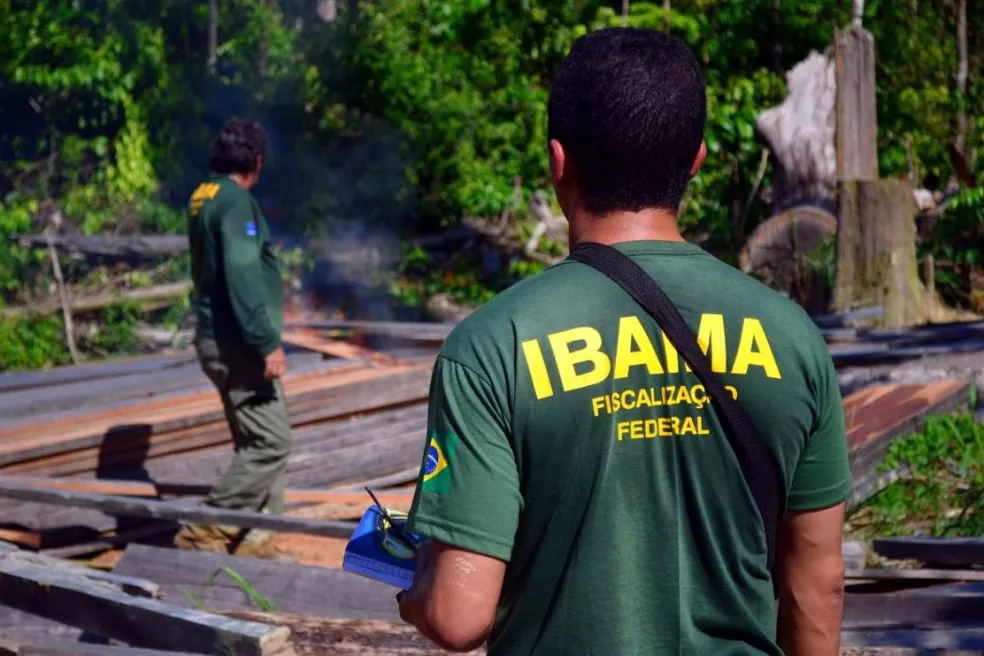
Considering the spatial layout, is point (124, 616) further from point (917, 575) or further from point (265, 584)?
point (917, 575)

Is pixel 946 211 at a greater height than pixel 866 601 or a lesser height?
greater

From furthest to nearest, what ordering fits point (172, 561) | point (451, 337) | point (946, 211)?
point (946, 211), point (172, 561), point (451, 337)

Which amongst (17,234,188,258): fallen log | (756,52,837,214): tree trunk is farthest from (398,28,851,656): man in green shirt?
(17,234,188,258): fallen log

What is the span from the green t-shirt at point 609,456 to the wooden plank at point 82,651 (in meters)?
2.29

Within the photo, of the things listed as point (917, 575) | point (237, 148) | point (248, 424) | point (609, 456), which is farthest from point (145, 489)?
point (609, 456)

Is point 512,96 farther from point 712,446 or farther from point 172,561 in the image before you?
point 712,446

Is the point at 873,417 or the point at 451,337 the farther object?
the point at 873,417

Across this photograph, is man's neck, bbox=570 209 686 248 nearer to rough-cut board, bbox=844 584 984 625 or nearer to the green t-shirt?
the green t-shirt

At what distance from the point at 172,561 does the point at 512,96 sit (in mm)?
9738

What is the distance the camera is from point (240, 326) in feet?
19.9

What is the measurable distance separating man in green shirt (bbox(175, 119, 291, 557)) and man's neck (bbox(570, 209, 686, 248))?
4.32 meters

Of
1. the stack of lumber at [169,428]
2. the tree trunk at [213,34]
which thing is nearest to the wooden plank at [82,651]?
the stack of lumber at [169,428]

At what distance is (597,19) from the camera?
1429 cm

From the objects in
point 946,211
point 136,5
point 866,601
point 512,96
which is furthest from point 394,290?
point 866,601
